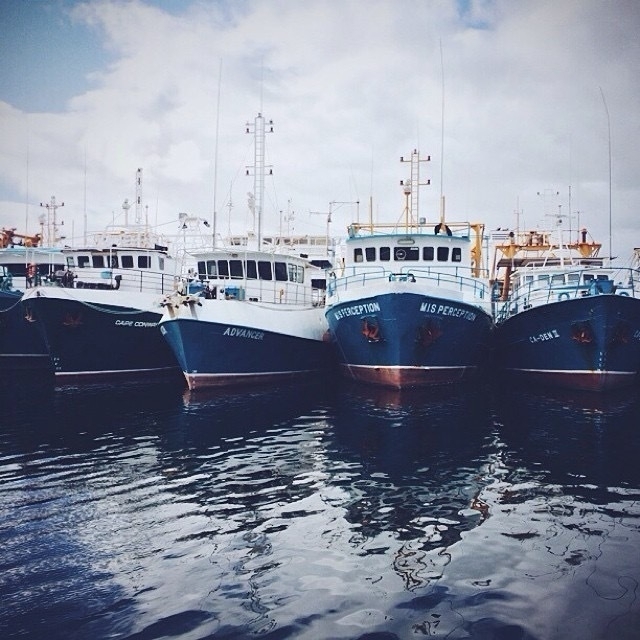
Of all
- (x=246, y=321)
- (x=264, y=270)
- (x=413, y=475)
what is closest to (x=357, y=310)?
(x=246, y=321)

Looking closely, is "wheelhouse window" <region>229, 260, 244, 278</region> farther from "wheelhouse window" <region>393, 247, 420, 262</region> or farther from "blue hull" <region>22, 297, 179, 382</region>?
"wheelhouse window" <region>393, 247, 420, 262</region>

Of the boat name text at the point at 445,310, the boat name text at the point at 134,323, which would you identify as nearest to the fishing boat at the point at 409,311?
the boat name text at the point at 445,310

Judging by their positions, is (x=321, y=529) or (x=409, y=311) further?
(x=409, y=311)

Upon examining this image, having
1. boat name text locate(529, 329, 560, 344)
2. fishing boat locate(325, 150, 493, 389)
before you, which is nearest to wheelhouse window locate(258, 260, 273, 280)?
fishing boat locate(325, 150, 493, 389)

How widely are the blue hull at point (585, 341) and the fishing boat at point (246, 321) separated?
9773mm

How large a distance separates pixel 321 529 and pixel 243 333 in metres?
13.2

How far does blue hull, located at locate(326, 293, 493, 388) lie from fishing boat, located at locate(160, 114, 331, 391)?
257 centimetres

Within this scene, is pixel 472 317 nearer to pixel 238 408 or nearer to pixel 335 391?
pixel 335 391

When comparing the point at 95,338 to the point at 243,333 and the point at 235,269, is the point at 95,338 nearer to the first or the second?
the point at 235,269

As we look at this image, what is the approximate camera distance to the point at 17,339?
28.2 m

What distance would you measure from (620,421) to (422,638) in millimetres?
11902

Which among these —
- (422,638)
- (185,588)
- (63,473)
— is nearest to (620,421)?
(422,638)

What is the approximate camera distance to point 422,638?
4.49 m

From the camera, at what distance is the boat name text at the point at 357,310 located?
18.0m
